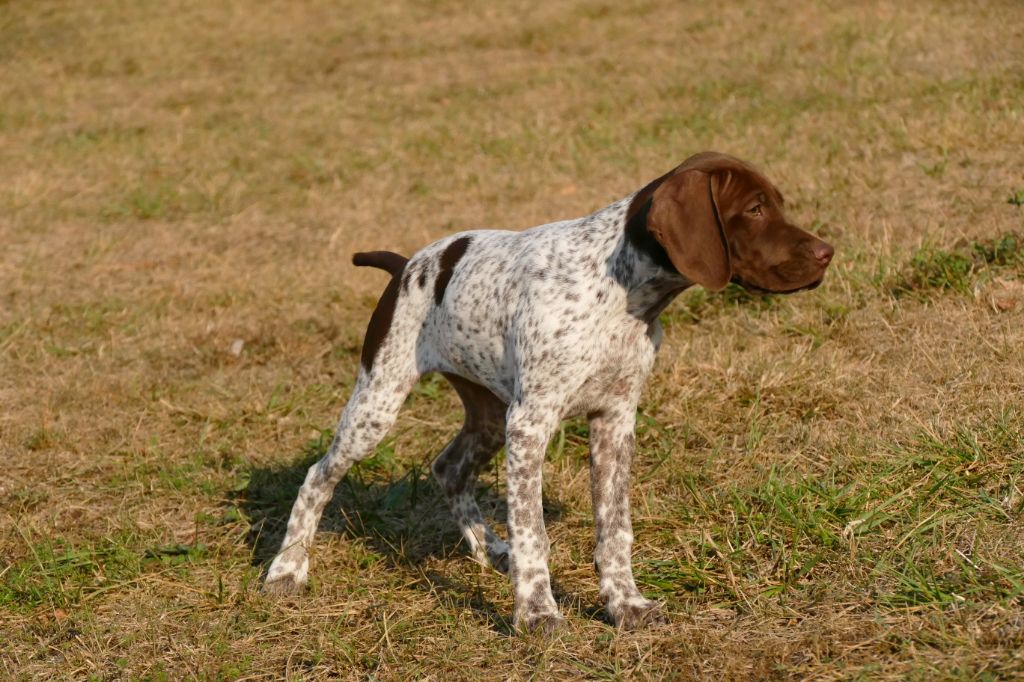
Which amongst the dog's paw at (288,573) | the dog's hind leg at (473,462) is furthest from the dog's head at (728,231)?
the dog's paw at (288,573)

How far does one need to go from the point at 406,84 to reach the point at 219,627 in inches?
392

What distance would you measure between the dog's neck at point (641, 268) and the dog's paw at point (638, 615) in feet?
3.22

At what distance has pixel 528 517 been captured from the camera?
4.17 m

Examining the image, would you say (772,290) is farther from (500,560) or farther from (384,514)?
(384,514)

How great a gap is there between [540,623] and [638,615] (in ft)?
1.15

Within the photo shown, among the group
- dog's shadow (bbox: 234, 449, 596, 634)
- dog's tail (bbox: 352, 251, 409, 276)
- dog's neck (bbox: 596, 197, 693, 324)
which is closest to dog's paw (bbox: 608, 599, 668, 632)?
dog's shadow (bbox: 234, 449, 596, 634)

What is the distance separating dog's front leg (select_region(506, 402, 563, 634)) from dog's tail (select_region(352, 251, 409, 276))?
1.16m

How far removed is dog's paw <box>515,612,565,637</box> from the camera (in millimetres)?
4066

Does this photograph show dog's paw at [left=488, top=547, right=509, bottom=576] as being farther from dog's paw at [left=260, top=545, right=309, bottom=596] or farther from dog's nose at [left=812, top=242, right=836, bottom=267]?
dog's nose at [left=812, top=242, right=836, bottom=267]

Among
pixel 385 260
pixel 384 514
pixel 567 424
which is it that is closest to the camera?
pixel 385 260

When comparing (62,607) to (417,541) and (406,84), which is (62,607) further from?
(406,84)

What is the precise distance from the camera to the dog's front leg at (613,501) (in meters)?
4.31

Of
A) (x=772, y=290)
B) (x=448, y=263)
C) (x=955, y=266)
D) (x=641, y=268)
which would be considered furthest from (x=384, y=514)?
(x=955, y=266)

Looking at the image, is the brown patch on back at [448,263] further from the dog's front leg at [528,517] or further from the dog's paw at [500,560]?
the dog's paw at [500,560]
